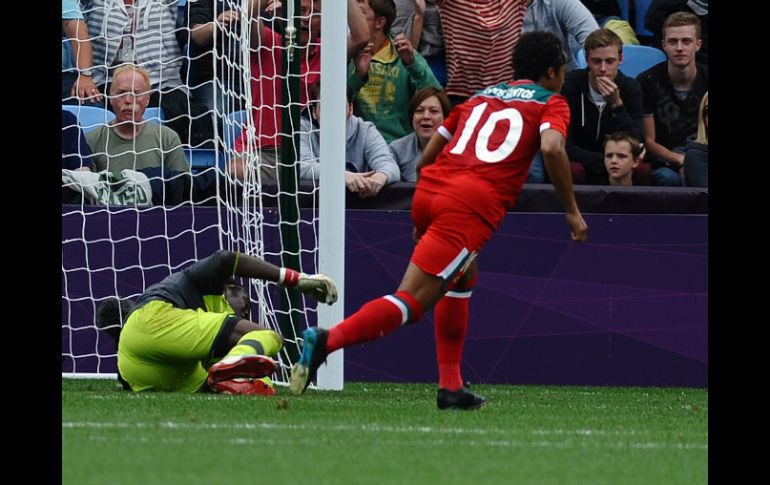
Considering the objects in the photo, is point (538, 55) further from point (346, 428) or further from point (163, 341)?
point (163, 341)

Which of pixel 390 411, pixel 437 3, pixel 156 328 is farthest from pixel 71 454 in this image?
pixel 437 3

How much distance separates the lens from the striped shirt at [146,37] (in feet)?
32.1

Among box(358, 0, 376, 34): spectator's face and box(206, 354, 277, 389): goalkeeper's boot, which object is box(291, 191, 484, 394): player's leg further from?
box(358, 0, 376, 34): spectator's face

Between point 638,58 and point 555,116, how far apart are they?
5205mm

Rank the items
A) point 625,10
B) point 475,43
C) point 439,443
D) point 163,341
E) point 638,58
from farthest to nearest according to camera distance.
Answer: point 625,10 < point 638,58 < point 475,43 < point 163,341 < point 439,443

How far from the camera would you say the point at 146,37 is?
9.82 meters

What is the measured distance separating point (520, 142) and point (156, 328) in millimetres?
2244

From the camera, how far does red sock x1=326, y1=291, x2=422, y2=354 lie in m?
6.19

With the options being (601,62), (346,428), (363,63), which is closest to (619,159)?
(601,62)

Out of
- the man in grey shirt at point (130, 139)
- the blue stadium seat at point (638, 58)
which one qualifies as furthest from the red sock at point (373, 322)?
the blue stadium seat at point (638, 58)

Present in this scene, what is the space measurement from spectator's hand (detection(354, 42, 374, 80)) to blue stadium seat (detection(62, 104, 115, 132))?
1.83m

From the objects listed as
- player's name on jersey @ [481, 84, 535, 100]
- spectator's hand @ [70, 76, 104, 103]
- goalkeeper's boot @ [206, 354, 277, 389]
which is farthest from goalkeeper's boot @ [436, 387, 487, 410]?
spectator's hand @ [70, 76, 104, 103]

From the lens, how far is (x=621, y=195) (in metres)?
9.53

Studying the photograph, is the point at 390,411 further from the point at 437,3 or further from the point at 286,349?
the point at 437,3
